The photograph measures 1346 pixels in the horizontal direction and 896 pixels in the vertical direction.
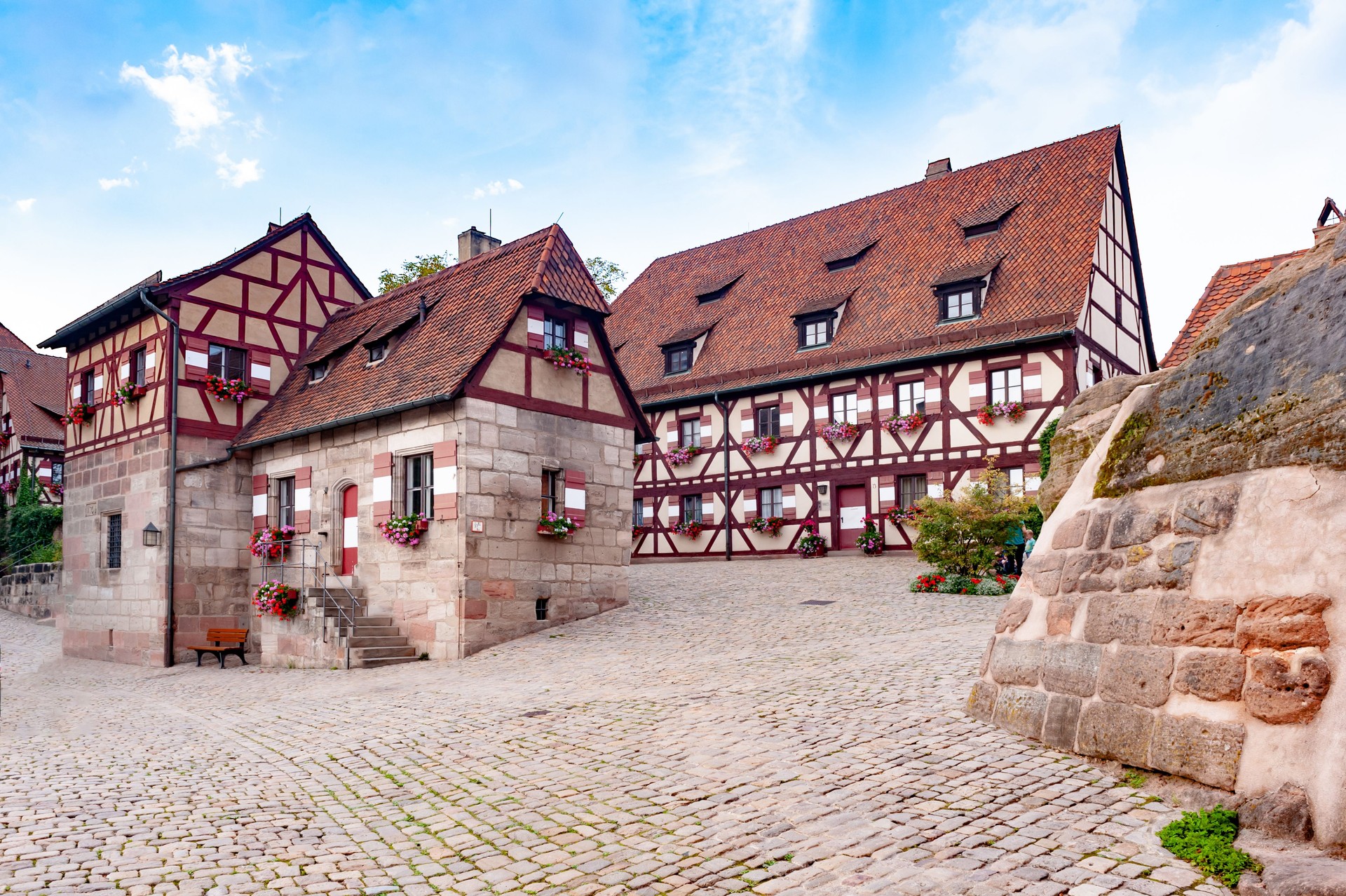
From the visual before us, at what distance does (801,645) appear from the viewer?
Result: 12.7 metres

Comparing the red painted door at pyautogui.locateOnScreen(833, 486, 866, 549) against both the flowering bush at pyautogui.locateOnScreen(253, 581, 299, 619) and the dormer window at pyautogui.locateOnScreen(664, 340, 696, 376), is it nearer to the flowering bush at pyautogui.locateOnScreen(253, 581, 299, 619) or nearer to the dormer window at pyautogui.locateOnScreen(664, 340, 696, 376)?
the dormer window at pyautogui.locateOnScreen(664, 340, 696, 376)

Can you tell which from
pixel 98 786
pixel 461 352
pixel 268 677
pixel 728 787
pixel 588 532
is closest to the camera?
pixel 728 787

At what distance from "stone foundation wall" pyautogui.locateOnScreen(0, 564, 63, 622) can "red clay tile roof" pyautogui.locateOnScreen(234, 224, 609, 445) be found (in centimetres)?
1251

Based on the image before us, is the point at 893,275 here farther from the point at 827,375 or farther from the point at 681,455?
the point at 681,455

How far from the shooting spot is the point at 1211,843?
4.77 metres

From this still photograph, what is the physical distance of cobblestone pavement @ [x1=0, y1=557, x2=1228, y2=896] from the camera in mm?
5137

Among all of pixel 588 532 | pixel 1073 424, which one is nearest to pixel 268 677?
pixel 588 532

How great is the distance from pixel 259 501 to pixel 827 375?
12978mm

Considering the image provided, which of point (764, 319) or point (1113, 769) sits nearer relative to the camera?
point (1113, 769)

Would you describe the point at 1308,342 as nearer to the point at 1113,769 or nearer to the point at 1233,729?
the point at 1233,729

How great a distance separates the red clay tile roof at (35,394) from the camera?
36344mm

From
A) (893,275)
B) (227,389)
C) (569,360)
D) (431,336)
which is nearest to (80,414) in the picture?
(227,389)

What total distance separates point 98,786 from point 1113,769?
6674mm

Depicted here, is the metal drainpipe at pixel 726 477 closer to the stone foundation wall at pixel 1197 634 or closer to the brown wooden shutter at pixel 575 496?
the brown wooden shutter at pixel 575 496
